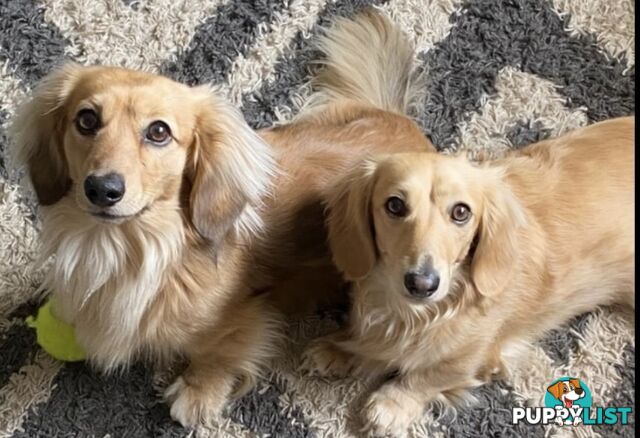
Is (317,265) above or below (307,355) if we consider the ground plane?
above

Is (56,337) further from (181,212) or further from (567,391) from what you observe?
(567,391)

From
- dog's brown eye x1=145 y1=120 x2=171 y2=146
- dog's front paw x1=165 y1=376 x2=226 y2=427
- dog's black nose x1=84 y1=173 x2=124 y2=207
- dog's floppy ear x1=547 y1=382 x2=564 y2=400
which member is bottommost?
dog's front paw x1=165 y1=376 x2=226 y2=427

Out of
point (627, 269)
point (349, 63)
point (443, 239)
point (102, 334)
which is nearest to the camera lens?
point (443, 239)

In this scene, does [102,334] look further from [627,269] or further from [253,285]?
[627,269]

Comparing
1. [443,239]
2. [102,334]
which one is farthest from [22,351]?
[443,239]

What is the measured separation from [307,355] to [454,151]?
2.30 feet

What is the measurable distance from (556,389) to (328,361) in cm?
56

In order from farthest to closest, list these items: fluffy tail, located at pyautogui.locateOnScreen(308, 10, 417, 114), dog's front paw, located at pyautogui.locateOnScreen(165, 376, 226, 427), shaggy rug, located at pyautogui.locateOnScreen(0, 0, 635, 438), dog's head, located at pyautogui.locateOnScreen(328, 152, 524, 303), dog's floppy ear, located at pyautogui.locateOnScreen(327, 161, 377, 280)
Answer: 1. fluffy tail, located at pyautogui.locateOnScreen(308, 10, 417, 114)
2. shaggy rug, located at pyautogui.locateOnScreen(0, 0, 635, 438)
3. dog's front paw, located at pyautogui.locateOnScreen(165, 376, 226, 427)
4. dog's floppy ear, located at pyautogui.locateOnScreen(327, 161, 377, 280)
5. dog's head, located at pyautogui.locateOnScreen(328, 152, 524, 303)

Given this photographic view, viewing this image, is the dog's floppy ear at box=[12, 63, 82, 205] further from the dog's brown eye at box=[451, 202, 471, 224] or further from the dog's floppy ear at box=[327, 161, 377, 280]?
the dog's brown eye at box=[451, 202, 471, 224]

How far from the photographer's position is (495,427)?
6.52 ft

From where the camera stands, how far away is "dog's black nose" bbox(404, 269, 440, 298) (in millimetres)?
1553

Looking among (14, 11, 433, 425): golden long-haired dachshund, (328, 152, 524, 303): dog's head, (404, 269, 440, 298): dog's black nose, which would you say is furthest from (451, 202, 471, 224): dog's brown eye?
(14, 11, 433, 425): golden long-haired dachshund

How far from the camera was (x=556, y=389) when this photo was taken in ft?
6.66

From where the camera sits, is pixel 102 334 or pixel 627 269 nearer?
pixel 102 334
